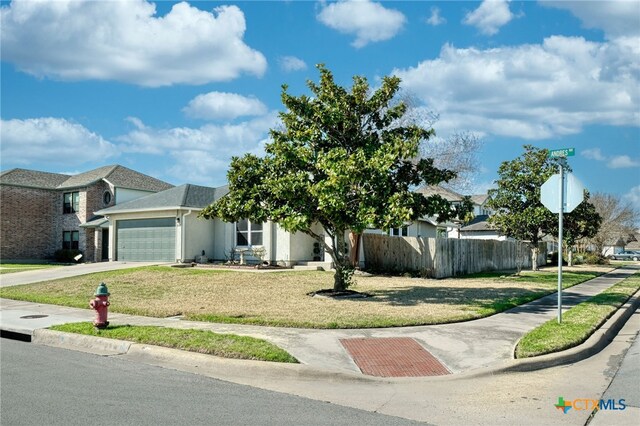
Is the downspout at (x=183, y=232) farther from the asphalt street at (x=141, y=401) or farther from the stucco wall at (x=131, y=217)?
the asphalt street at (x=141, y=401)

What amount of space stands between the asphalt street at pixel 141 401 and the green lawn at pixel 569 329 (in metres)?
4.03

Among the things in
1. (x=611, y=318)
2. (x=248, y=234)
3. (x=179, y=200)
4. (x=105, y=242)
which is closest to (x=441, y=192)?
(x=248, y=234)

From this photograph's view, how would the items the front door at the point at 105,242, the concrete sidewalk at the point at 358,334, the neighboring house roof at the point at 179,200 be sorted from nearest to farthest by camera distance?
the concrete sidewalk at the point at 358,334 < the neighboring house roof at the point at 179,200 < the front door at the point at 105,242

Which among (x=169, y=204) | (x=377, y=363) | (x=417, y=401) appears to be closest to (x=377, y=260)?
(x=169, y=204)

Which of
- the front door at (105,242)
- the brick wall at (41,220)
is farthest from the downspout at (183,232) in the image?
the brick wall at (41,220)

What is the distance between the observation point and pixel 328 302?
15023mm

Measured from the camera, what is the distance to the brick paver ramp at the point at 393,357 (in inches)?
323

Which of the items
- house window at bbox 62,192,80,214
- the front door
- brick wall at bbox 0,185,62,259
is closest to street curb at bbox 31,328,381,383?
the front door

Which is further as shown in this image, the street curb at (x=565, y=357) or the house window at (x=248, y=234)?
the house window at (x=248, y=234)

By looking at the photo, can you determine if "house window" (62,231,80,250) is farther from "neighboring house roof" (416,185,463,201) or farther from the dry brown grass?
"neighboring house roof" (416,185,463,201)

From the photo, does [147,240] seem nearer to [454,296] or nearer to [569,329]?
[454,296]

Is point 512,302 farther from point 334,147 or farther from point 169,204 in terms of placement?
point 169,204
